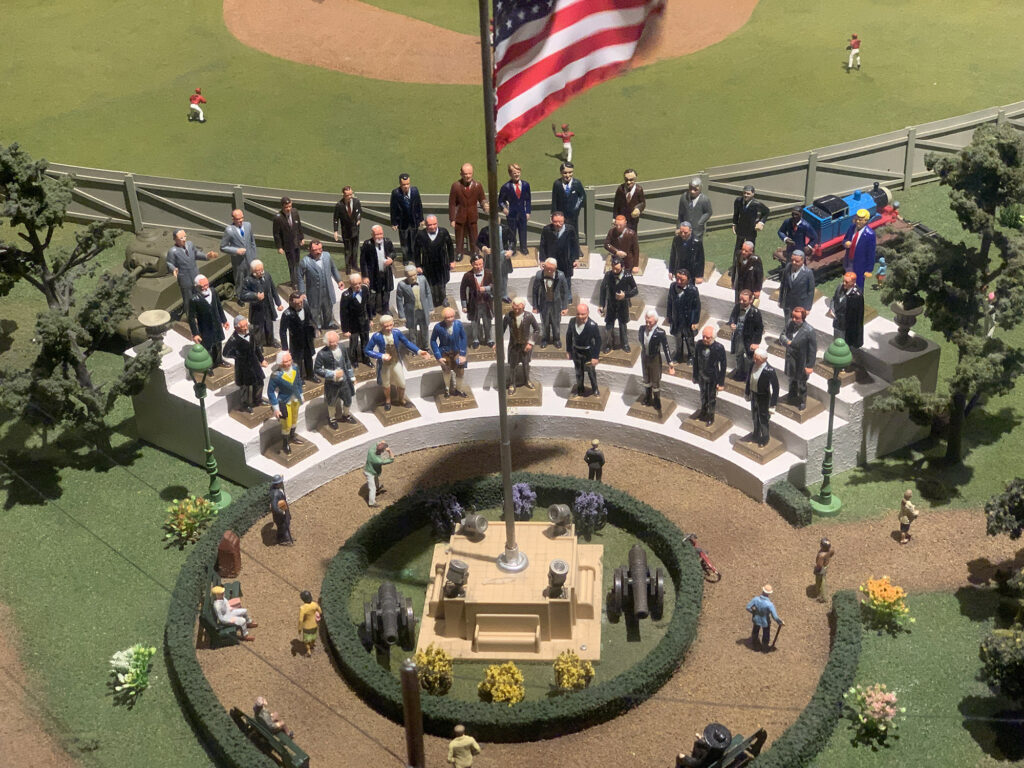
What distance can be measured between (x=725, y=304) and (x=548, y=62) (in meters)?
12.1

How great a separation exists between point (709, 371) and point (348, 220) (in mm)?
8914

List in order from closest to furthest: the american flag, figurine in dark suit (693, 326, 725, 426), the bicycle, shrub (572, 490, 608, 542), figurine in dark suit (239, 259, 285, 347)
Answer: the american flag
the bicycle
shrub (572, 490, 608, 542)
figurine in dark suit (693, 326, 725, 426)
figurine in dark suit (239, 259, 285, 347)

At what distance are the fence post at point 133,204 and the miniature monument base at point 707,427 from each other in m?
15.3

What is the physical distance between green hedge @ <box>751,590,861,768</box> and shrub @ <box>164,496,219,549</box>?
1156 centimetres

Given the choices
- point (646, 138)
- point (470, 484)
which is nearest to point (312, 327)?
point (470, 484)

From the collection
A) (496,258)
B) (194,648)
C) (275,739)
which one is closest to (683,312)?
(496,258)

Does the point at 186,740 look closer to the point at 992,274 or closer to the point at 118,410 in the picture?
the point at 118,410

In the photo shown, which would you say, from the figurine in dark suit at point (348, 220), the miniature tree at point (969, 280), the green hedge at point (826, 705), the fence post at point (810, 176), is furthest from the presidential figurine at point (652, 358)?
the fence post at point (810, 176)

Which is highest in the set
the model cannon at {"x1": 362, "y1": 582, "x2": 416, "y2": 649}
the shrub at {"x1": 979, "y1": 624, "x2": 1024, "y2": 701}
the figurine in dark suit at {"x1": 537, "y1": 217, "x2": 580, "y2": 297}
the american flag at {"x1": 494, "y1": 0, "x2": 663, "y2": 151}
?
the american flag at {"x1": 494, "y1": 0, "x2": 663, "y2": 151}

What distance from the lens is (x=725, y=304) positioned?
31047mm

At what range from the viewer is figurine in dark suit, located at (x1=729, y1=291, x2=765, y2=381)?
2800 cm

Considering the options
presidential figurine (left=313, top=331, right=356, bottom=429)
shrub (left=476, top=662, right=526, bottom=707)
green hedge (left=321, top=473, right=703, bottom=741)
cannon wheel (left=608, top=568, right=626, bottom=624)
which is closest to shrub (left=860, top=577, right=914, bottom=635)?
green hedge (left=321, top=473, right=703, bottom=741)

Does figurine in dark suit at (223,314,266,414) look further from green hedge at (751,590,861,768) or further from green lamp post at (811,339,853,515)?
green hedge at (751,590,861,768)

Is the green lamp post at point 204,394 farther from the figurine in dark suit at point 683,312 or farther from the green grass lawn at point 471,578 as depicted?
the figurine in dark suit at point 683,312
